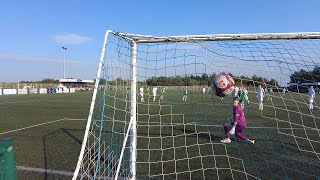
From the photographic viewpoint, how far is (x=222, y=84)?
564 cm

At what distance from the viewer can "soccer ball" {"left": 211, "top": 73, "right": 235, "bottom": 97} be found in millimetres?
5641

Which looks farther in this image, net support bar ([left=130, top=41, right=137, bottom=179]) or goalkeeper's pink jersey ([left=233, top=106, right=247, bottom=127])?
goalkeeper's pink jersey ([left=233, top=106, right=247, bottom=127])

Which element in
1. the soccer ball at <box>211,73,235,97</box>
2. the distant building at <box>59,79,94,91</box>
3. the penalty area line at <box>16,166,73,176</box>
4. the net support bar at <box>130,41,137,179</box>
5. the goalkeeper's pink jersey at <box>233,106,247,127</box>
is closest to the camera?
the net support bar at <box>130,41,137,179</box>

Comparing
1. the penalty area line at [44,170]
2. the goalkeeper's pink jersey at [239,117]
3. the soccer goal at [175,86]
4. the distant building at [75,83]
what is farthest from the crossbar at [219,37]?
the distant building at [75,83]

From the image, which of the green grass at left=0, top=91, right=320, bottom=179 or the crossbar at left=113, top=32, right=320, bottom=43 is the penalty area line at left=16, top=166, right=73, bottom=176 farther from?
the crossbar at left=113, top=32, right=320, bottom=43

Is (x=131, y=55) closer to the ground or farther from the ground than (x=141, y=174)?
farther from the ground

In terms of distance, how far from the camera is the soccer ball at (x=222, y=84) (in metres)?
5.64

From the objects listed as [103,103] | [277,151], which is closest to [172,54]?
[103,103]

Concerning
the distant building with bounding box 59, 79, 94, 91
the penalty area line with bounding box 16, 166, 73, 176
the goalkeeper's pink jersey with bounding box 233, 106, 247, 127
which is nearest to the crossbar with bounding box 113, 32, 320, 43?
the penalty area line with bounding box 16, 166, 73, 176

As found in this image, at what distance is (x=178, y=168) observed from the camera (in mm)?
6160

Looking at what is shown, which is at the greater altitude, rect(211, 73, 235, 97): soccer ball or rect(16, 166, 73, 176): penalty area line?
rect(211, 73, 235, 97): soccer ball

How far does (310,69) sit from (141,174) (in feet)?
12.8

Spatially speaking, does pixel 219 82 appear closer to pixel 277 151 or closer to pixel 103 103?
pixel 103 103

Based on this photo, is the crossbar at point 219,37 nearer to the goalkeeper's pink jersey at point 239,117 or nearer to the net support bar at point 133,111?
the net support bar at point 133,111
